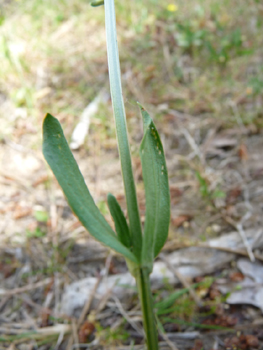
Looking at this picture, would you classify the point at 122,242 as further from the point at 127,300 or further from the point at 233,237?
the point at 233,237

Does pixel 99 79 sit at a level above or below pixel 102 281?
above

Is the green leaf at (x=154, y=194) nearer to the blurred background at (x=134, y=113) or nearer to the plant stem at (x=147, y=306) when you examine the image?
the plant stem at (x=147, y=306)

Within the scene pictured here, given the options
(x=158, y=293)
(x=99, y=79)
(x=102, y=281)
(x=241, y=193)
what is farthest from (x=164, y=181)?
(x=99, y=79)

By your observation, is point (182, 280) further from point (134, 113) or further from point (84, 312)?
point (134, 113)

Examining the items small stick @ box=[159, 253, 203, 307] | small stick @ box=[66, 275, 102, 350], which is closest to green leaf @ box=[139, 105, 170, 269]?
small stick @ box=[159, 253, 203, 307]

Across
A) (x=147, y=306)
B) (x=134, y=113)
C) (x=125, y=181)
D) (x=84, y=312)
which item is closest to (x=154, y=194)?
(x=125, y=181)

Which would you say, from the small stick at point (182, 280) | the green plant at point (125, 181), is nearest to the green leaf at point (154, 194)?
the green plant at point (125, 181)
